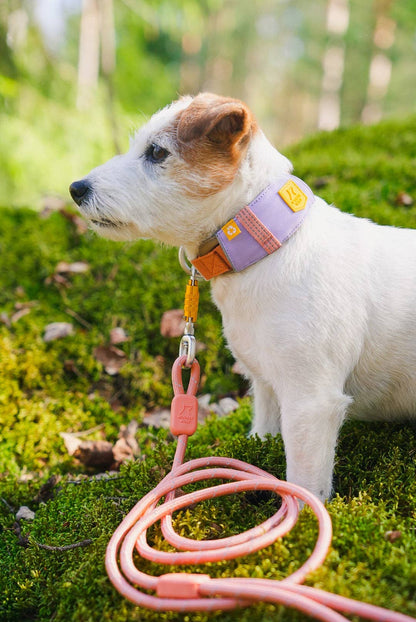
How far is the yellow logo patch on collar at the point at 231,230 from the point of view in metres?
2.30

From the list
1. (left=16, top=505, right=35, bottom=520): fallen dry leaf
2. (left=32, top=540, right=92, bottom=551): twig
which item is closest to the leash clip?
(left=32, top=540, right=92, bottom=551): twig

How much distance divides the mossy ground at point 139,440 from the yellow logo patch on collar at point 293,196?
1.21 m

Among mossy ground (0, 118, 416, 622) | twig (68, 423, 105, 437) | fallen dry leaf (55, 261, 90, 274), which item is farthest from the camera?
fallen dry leaf (55, 261, 90, 274)

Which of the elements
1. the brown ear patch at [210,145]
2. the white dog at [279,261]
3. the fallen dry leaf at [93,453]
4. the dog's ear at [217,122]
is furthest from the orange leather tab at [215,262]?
the fallen dry leaf at [93,453]

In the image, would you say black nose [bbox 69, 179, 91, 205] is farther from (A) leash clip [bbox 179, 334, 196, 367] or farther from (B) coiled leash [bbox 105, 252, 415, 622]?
(B) coiled leash [bbox 105, 252, 415, 622]

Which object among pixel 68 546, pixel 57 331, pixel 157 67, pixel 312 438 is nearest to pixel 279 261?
pixel 312 438

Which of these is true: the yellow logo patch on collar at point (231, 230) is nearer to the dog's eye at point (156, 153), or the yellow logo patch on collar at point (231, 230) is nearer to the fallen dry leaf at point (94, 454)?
the dog's eye at point (156, 153)

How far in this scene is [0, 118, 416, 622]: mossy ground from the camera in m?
1.87

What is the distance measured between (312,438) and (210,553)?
68 cm

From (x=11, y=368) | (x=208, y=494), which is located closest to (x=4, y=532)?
(x=208, y=494)

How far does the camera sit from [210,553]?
1788 millimetres

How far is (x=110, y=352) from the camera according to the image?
13.0 feet

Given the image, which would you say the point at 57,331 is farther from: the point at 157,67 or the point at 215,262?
the point at 157,67

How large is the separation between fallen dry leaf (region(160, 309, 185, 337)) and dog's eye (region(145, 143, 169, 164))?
168 cm
